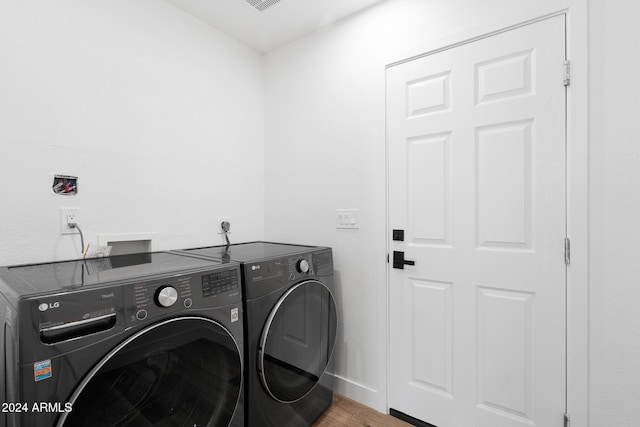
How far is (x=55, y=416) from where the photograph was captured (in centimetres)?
79

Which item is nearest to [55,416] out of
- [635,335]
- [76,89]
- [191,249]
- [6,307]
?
[6,307]

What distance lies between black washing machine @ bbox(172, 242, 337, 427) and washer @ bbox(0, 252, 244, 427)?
8cm

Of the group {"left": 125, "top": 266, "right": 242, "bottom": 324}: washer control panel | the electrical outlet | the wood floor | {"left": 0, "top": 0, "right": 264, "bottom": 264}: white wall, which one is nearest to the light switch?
{"left": 0, "top": 0, "right": 264, "bottom": 264}: white wall

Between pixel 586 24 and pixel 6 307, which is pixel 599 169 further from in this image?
pixel 6 307

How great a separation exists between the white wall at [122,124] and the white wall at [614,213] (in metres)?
1.99

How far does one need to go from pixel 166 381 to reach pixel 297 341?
65 centimetres

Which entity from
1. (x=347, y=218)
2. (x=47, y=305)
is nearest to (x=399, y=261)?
(x=347, y=218)

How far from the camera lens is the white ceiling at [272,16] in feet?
5.99

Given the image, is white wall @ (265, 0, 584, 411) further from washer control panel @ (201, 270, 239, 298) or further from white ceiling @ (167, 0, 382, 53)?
washer control panel @ (201, 270, 239, 298)

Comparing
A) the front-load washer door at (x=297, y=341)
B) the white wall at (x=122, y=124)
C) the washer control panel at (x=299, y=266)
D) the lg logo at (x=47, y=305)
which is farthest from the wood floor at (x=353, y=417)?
the lg logo at (x=47, y=305)

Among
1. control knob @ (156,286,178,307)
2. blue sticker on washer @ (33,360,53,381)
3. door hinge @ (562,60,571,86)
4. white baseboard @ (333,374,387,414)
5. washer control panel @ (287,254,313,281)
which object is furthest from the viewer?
white baseboard @ (333,374,387,414)

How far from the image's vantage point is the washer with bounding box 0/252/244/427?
77 cm

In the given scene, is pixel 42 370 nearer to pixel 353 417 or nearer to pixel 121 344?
pixel 121 344

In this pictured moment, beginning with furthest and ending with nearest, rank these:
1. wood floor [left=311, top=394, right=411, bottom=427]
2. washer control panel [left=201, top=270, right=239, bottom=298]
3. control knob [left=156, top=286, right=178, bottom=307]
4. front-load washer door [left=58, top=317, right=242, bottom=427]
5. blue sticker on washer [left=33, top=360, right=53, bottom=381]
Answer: wood floor [left=311, top=394, right=411, bottom=427] → washer control panel [left=201, top=270, right=239, bottom=298] → control knob [left=156, top=286, right=178, bottom=307] → front-load washer door [left=58, top=317, right=242, bottom=427] → blue sticker on washer [left=33, top=360, right=53, bottom=381]
